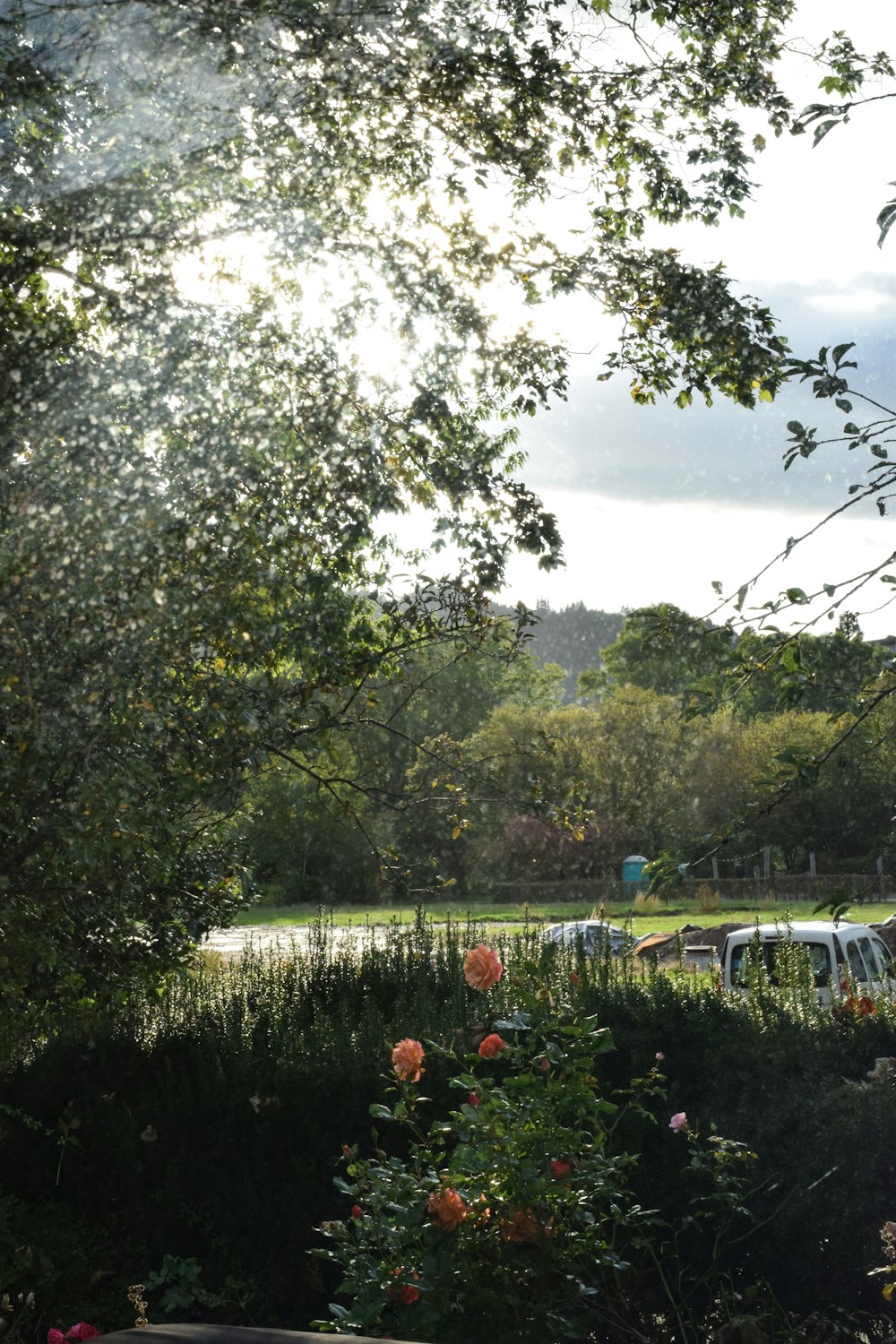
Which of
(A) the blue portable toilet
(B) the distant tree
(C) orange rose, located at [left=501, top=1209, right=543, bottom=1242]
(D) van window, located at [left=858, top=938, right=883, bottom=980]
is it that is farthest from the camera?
(A) the blue portable toilet

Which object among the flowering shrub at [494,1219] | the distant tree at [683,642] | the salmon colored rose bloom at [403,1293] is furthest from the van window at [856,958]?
the distant tree at [683,642]

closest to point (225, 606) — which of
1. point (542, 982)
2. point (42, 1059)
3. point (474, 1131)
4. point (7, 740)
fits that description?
point (7, 740)

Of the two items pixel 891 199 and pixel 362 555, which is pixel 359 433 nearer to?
pixel 362 555

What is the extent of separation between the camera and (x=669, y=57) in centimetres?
666

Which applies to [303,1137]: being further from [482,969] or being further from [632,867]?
[632,867]

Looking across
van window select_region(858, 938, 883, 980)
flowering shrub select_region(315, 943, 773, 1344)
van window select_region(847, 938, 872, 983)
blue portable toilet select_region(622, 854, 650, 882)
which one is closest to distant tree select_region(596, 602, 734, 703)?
flowering shrub select_region(315, 943, 773, 1344)

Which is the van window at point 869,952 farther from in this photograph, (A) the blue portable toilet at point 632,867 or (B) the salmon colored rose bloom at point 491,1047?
(A) the blue portable toilet at point 632,867

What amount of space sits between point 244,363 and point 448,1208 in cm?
392

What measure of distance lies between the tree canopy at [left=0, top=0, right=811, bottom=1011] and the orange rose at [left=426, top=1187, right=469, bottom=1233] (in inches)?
69.7

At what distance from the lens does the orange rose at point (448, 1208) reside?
330cm

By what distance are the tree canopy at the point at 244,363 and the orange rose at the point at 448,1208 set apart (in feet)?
5.81

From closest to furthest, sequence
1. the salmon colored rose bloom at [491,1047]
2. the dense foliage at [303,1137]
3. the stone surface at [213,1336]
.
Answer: the stone surface at [213,1336] < the salmon colored rose bloom at [491,1047] < the dense foliage at [303,1137]

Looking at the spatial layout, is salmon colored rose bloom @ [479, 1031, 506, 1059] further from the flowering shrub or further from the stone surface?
the stone surface

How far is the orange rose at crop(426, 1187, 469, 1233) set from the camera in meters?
3.30
